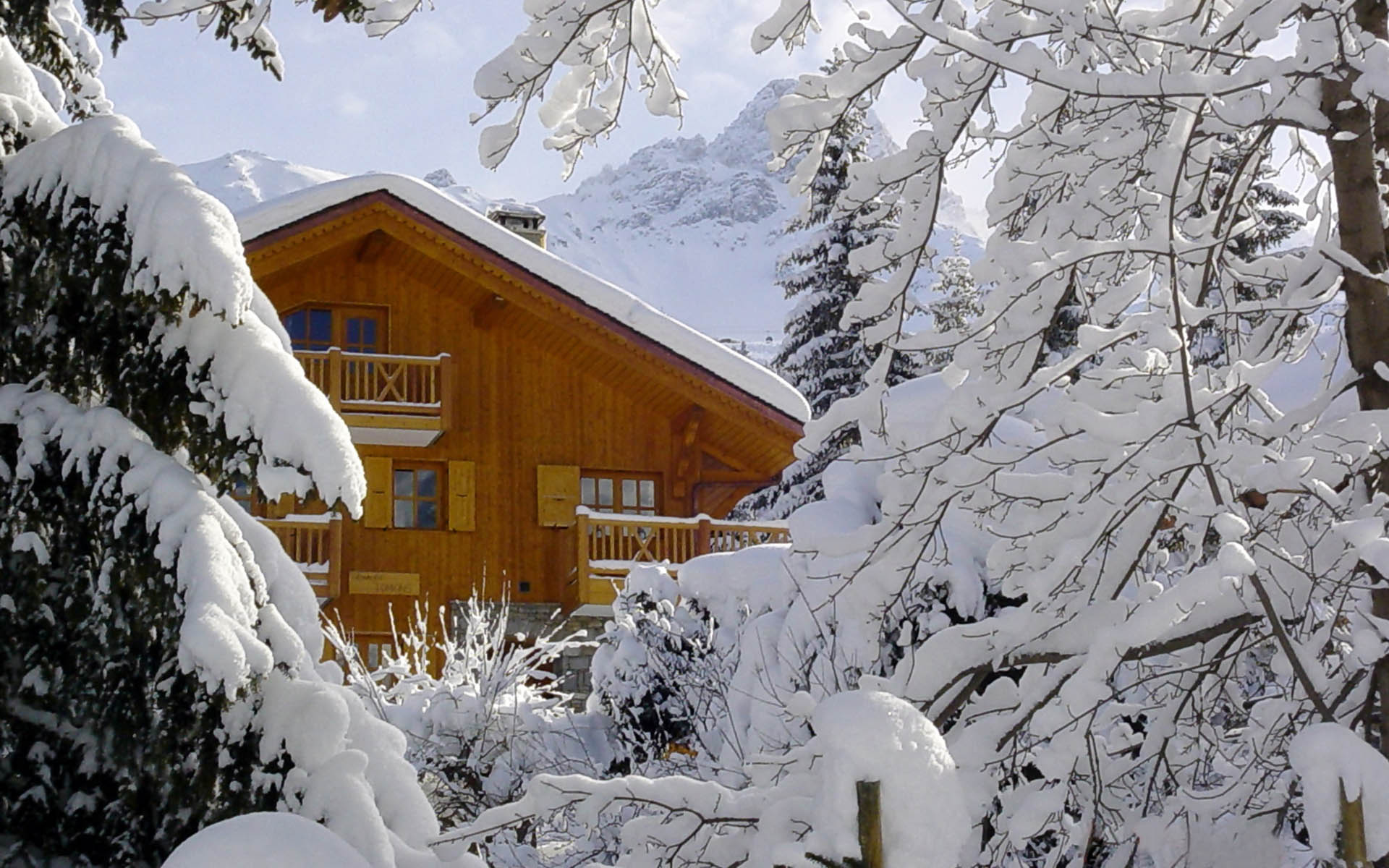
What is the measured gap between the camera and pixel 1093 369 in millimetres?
4254

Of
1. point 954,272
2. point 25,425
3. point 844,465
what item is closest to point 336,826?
point 25,425

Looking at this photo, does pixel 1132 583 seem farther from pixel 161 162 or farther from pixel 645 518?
pixel 645 518

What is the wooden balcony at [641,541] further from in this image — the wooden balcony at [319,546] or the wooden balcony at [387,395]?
the wooden balcony at [319,546]

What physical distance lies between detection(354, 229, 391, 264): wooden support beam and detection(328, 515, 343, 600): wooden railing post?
158 inches

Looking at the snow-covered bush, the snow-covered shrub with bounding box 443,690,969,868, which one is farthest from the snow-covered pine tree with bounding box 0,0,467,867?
the snow-covered bush

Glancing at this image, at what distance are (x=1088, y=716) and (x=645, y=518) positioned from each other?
52.1ft

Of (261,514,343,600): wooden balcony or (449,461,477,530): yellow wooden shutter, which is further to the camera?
(449,461,477,530): yellow wooden shutter

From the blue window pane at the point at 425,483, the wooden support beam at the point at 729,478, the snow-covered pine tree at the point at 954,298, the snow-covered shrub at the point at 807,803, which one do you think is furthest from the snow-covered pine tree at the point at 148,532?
the snow-covered pine tree at the point at 954,298

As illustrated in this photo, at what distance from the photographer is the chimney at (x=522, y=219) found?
2501 centimetres

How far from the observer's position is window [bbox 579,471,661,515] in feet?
70.6

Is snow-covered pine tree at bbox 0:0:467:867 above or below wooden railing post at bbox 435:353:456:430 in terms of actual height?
below

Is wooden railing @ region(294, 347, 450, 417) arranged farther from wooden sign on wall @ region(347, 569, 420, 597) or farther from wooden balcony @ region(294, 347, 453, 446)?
wooden sign on wall @ region(347, 569, 420, 597)

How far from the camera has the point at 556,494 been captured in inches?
827

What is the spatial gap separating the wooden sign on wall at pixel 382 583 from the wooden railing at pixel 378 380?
2292 millimetres
